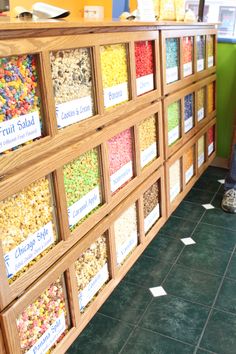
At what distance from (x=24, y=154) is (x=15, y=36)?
1.21 ft

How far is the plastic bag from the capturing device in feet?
9.12

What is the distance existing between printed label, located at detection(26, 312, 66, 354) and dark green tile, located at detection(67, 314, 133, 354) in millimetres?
294

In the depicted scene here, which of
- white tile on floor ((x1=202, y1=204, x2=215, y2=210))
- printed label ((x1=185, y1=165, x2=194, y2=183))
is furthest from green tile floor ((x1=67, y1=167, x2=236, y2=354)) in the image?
printed label ((x1=185, y1=165, x2=194, y2=183))

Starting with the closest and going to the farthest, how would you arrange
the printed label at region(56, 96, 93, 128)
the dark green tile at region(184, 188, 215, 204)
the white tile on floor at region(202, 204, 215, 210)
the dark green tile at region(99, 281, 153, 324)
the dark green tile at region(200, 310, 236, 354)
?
1. the printed label at region(56, 96, 93, 128)
2. the dark green tile at region(200, 310, 236, 354)
3. the dark green tile at region(99, 281, 153, 324)
4. the white tile on floor at region(202, 204, 215, 210)
5. the dark green tile at region(184, 188, 215, 204)

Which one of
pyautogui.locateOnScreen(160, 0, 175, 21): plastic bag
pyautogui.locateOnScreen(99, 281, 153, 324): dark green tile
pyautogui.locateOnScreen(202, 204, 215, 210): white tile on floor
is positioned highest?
pyautogui.locateOnScreen(160, 0, 175, 21): plastic bag

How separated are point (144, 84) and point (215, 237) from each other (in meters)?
1.31

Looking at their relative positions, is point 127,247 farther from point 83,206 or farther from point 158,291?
point 83,206

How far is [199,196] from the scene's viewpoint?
11.5 feet

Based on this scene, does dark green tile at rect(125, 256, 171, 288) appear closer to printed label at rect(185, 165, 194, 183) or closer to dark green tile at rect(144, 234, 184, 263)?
dark green tile at rect(144, 234, 184, 263)

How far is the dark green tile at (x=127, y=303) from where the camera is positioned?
2.11 meters

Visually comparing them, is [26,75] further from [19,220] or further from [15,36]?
[19,220]

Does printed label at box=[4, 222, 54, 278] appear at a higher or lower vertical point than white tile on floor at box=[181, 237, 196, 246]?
higher

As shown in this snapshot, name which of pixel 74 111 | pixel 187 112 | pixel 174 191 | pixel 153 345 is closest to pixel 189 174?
pixel 174 191

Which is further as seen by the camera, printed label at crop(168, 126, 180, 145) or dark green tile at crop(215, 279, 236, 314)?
printed label at crop(168, 126, 180, 145)
